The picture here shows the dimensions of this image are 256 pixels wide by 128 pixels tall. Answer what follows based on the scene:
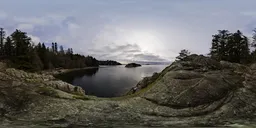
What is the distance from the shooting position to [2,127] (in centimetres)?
1734

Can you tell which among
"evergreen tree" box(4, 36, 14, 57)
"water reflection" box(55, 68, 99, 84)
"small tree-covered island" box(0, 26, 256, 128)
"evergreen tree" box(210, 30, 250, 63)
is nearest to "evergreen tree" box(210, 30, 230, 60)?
"evergreen tree" box(210, 30, 250, 63)

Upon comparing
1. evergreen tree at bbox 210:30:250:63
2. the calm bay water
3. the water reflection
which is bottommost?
the calm bay water

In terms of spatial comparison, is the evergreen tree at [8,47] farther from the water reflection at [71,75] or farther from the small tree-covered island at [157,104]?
the small tree-covered island at [157,104]

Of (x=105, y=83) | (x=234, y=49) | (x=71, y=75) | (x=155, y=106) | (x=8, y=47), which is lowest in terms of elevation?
(x=105, y=83)

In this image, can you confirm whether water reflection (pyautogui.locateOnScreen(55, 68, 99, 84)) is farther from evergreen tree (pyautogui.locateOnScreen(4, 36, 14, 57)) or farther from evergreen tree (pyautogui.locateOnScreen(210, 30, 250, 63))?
evergreen tree (pyautogui.locateOnScreen(210, 30, 250, 63))

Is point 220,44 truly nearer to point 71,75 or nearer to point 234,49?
point 234,49

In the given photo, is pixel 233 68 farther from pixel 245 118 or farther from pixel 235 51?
pixel 235 51

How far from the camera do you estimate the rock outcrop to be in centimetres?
1950

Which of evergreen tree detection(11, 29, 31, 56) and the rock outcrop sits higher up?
evergreen tree detection(11, 29, 31, 56)

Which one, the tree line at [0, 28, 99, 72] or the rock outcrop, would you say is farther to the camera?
the tree line at [0, 28, 99, 72]

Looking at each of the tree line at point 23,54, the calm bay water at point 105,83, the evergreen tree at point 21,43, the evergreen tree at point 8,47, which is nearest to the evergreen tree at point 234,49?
the calm bay water at point 105,83

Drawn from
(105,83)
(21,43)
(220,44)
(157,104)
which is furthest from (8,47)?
(157,104)

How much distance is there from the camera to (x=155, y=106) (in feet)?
74.1

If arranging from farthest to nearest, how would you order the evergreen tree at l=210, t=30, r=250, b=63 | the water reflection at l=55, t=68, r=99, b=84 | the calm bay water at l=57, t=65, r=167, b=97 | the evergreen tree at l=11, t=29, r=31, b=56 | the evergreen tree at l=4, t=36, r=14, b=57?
the evergreen tree at l=4, t=36, r=14, b=57
the water reflection at l=55, t=68, r=99, b=84
the evergreen tree at l=11, t=29, r=31, b=56
the calm bay water at l=57, t=65, r=167, b=97
the evergreen tree at l=210, t=30, r=250, b=63
